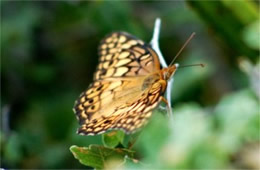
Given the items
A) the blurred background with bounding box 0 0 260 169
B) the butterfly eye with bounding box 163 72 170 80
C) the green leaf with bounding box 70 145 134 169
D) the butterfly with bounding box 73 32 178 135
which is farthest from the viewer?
the blurred background with bounding box 0 0 260 169

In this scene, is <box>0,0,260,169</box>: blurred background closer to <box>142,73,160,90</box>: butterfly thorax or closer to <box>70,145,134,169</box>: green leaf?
<box>142,73,160,90</box>: butterfly thorax

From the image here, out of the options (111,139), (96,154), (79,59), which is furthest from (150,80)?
(79,59)

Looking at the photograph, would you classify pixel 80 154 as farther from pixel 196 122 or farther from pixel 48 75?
pixel 48 75

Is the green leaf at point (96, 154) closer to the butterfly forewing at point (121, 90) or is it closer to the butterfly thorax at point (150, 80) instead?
the butterfly forewing at point (121, 90)

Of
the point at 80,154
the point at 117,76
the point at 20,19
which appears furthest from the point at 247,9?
the point at 80,154

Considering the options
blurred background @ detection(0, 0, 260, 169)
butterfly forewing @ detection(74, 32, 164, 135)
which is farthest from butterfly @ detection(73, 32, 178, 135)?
blurred background @ detection(0, 0, 260, 169)

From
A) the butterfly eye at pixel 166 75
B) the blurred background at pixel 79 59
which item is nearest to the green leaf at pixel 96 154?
the butterfly eye at pixel 166 75
